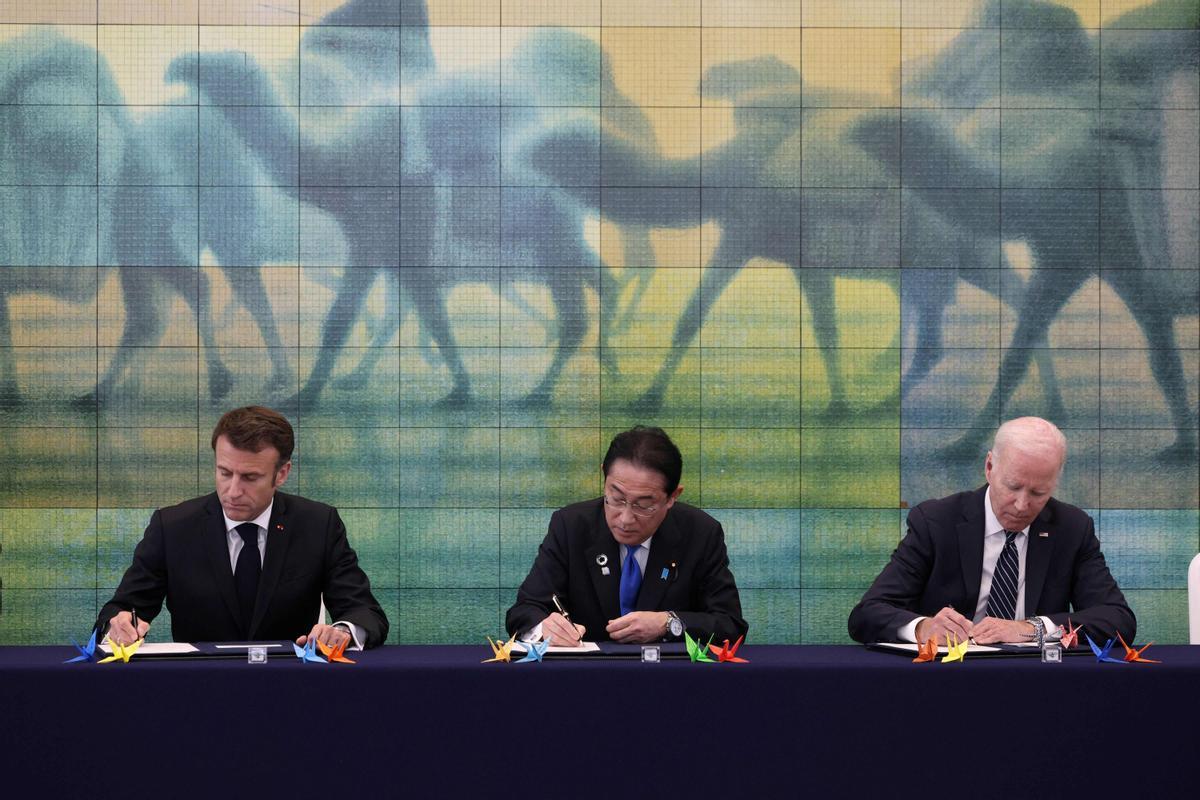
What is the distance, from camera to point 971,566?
3.68 metres

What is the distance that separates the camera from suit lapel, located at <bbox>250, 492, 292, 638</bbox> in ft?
11.8

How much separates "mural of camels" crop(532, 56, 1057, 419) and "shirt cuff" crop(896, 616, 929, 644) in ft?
6.38

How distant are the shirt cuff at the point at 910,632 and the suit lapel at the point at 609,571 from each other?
83cm

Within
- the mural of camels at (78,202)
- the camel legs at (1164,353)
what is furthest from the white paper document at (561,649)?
the camel legs at (1164,353)

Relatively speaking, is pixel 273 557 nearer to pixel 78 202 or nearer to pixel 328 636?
pixel 328 636

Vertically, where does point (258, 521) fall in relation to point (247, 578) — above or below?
above

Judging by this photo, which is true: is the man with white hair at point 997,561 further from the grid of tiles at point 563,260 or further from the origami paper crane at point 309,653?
the origami paper crane at point 309,653

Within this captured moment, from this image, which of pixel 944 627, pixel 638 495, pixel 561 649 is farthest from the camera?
pixel 638 495

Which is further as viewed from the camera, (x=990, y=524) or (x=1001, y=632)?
(x=990, y=524)

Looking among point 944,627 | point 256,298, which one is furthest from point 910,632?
point 256,298

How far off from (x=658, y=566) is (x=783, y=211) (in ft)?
6.30

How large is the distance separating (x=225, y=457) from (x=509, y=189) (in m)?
1.95

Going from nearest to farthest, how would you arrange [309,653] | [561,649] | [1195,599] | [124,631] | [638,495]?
1. [309,653]
2. [561,649]
3. [124,631]
4. [638,495]
5. [1195,599]

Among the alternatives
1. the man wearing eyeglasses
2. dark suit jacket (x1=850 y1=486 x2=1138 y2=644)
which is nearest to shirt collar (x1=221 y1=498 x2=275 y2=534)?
the man wearing eyeglasses
